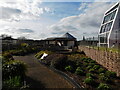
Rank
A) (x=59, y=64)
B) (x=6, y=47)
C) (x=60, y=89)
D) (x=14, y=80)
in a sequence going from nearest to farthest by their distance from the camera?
(x=14, y=80)
(x=60, y=89)
(x=59, y=64)
(x=6, y=47)

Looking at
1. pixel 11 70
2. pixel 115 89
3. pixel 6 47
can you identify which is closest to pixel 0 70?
pixel 11 70

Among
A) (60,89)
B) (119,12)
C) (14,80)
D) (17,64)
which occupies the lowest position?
(60,89)

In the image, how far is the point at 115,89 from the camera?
524cm

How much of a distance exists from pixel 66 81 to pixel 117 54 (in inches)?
152

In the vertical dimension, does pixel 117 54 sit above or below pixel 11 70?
above

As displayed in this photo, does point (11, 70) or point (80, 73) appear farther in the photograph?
point (80, 73)

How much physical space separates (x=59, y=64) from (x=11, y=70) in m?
3.96

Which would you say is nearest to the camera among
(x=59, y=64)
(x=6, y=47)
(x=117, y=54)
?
(x=117, y=54)

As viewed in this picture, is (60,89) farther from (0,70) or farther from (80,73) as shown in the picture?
(0,70)

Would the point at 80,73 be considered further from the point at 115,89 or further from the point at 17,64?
the point at 17,64

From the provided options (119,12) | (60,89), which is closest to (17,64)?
(60,89)

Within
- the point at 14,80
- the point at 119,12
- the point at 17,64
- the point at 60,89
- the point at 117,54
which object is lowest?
the point at 60,89

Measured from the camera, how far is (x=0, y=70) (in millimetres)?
5762

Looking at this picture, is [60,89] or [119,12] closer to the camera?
[60,89]
